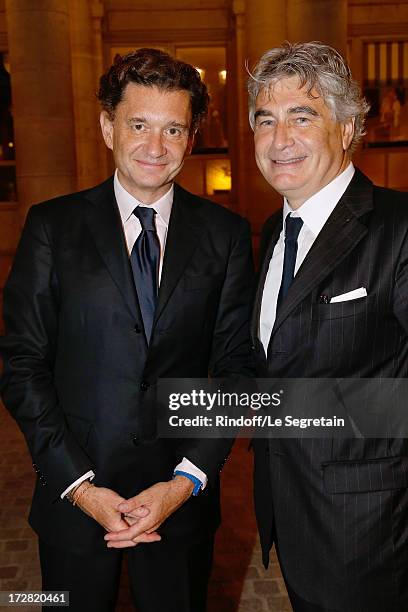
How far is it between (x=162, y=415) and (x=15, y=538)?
103 inches

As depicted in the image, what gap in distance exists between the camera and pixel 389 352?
2.28 m

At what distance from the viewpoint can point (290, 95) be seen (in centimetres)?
241

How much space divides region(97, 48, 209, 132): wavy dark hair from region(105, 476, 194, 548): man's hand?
1.50 m

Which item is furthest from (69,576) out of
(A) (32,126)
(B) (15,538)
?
(A) (32,126)

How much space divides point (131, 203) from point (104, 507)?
3.91ft

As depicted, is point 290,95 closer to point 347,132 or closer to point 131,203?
point 347,132

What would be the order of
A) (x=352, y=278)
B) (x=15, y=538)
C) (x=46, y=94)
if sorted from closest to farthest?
(x=352, y=278) → (x=15, y=538) → (x=46, y=94)

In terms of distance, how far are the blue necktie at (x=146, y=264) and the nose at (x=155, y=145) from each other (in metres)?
0.24

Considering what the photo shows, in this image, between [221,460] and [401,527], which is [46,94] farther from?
[401,527]

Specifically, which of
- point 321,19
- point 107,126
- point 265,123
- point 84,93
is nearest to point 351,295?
point 265,123

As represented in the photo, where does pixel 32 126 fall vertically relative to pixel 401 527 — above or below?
above

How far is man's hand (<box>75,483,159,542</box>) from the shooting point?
Answer: 2.37 metres

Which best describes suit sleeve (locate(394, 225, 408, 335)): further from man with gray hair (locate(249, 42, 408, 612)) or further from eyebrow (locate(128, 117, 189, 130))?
eyebrow (locate(128, 117, 189, 130))

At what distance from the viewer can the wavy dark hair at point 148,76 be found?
2455mm
